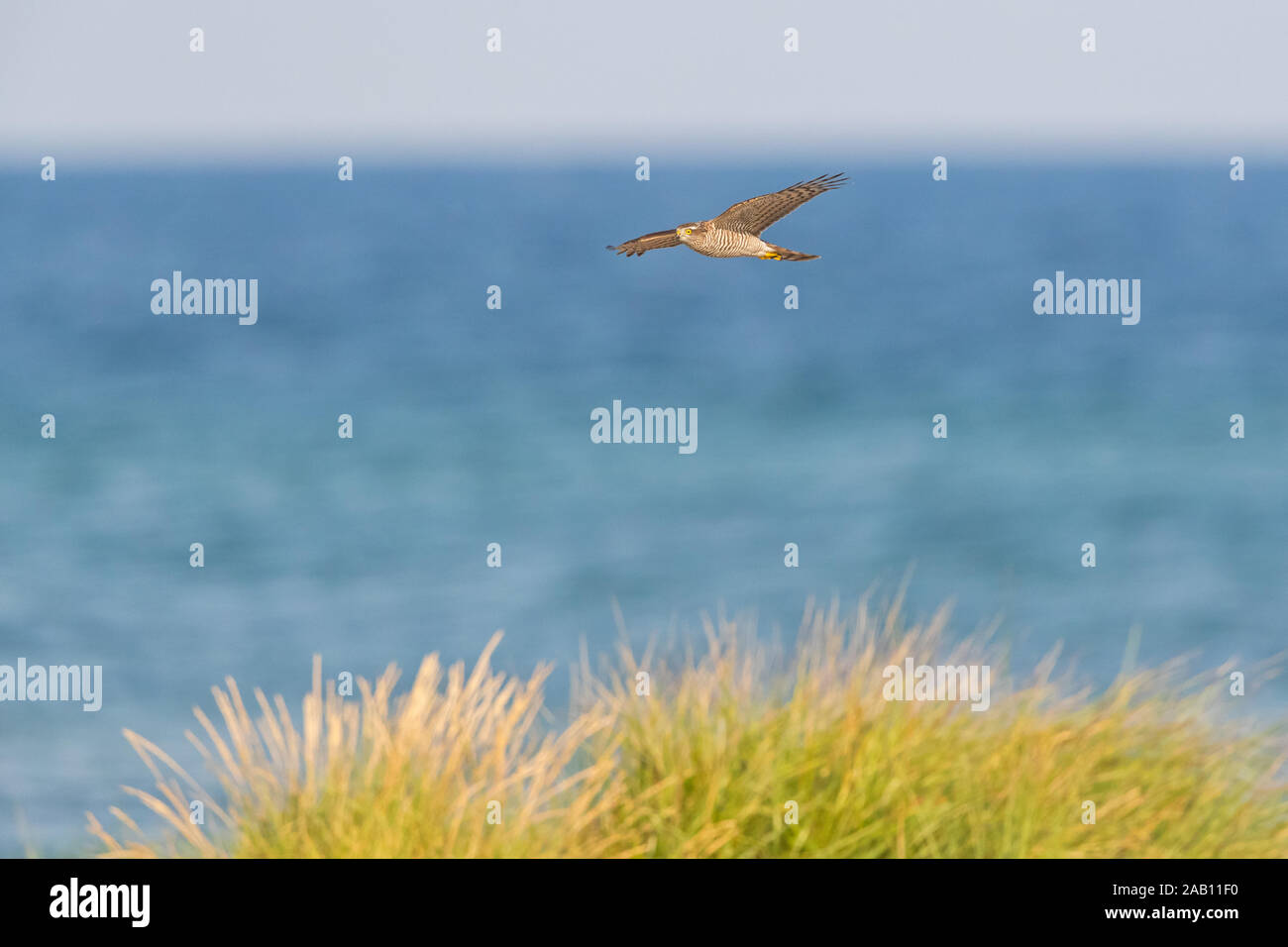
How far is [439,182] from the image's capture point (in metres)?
62.1

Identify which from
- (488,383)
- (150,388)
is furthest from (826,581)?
(150,388)

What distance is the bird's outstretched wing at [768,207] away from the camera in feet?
14.8

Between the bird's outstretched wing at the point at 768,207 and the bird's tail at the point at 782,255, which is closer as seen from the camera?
the bird's tail at the point at 782,255

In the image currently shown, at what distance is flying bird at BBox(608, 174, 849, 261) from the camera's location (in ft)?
14.3

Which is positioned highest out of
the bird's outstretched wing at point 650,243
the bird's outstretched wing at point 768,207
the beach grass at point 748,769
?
the bird's outstretched wing at point 768,207

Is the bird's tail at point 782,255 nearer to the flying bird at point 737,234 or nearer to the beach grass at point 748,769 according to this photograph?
the flying bird at point 737,234

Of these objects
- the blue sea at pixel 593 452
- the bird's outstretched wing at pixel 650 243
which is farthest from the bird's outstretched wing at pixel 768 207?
the blue sea at pixel 593 452

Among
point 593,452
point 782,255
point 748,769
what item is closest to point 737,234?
point 782,255

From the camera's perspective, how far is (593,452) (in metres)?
21.8

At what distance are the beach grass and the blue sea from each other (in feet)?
1.29

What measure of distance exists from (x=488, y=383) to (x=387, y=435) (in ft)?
13.8

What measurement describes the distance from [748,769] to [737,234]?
1.74 m

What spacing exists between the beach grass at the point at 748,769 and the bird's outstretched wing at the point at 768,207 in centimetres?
136

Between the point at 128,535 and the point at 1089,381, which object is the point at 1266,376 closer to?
the point at 1089,381
